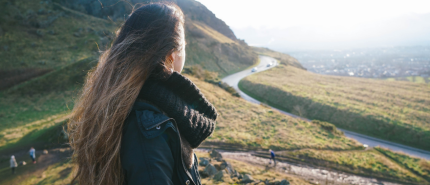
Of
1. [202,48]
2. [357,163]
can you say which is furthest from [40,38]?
[357,163]

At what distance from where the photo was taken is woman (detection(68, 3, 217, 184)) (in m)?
1.46

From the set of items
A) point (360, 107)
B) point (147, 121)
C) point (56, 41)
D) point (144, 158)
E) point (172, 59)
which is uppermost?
point (56, 41)

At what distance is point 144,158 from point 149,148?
0.24ft

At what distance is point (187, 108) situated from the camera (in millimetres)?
2023

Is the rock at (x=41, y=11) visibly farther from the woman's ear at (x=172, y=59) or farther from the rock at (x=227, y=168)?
the woman's ear at (x=172, y=59)

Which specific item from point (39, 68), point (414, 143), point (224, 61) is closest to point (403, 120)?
point (414, 143)

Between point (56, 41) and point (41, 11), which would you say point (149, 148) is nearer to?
point (56, 41)

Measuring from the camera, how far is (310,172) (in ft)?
50.2

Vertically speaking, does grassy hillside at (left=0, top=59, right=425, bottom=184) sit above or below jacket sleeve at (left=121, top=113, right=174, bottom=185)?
below

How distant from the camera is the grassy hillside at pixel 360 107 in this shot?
92.9 ft

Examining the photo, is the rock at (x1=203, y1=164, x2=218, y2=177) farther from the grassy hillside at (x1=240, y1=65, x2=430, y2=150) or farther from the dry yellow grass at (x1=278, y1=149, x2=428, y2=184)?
the grassy hillside at (x1=240, y1=65, x2=430, y2=150)

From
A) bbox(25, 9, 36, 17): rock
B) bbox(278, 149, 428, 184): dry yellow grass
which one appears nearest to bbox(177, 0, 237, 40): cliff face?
bbox(25, 9, 36, 17): rock

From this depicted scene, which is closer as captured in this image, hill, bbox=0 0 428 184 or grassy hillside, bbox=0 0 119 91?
hill, bbox=0 0 428 184

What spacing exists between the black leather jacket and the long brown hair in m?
0.10
